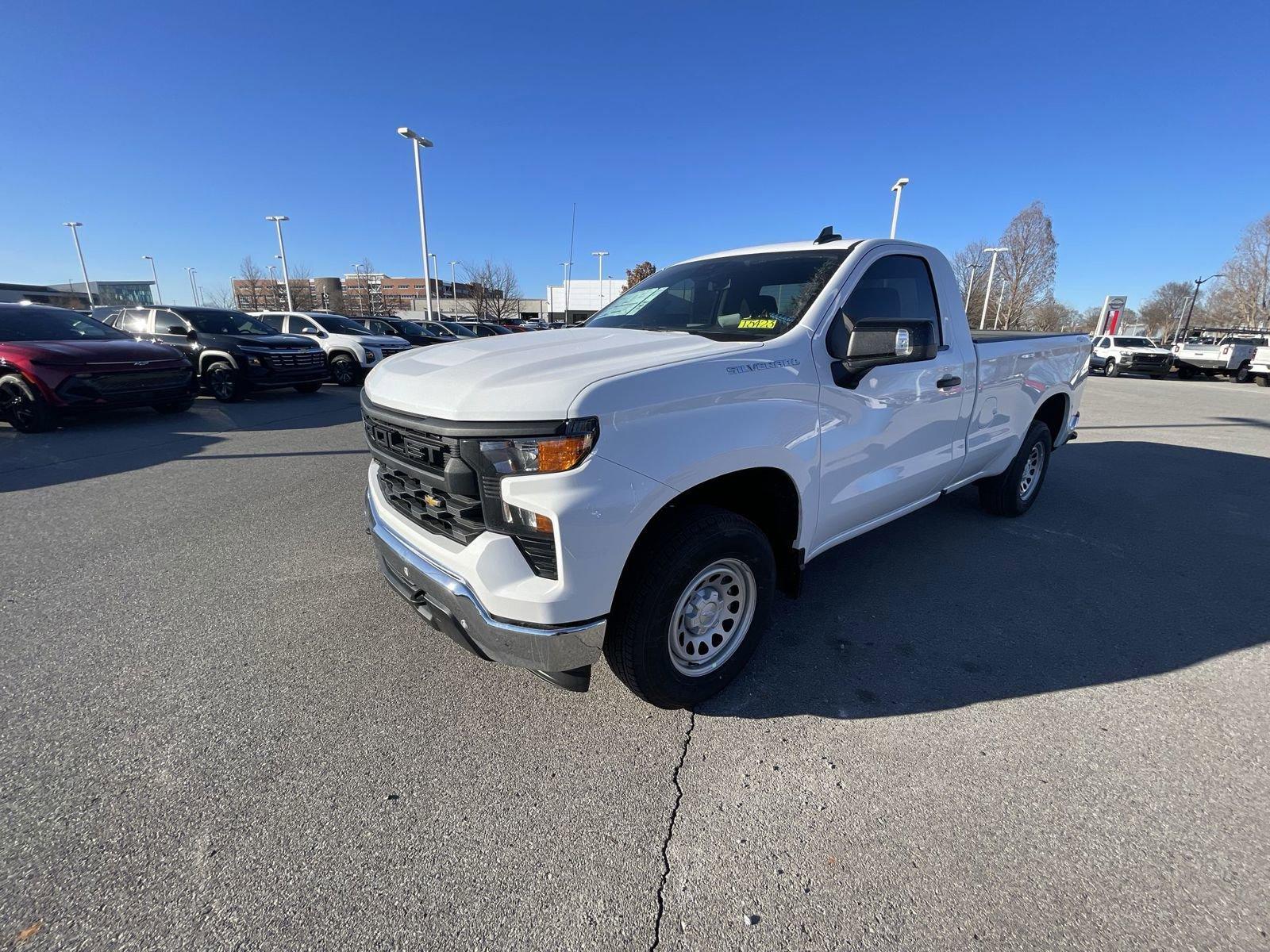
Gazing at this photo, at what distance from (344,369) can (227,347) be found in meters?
3.87

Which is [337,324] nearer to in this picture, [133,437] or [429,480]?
[133,437]

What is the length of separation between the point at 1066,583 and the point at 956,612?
Result: 1.08 m

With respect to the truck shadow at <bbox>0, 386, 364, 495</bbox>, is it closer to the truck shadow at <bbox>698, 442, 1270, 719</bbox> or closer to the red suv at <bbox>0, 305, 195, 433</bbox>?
the red suv at <bbox>0, 305, 195, 433</bbox>

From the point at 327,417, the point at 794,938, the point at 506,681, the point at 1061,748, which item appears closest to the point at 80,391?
the point at 327,417

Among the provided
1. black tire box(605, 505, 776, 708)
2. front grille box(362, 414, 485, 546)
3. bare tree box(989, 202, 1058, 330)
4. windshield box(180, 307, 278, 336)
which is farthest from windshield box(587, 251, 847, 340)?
bare tree box(989, 202, 1058, 330)

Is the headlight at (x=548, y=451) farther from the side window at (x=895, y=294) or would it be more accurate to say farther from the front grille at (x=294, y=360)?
the front grille at (x=294, y=360)

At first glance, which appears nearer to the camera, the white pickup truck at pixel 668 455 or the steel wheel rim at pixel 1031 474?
the white pickup truck at pixel 668 455

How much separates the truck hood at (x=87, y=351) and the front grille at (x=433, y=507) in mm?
7857

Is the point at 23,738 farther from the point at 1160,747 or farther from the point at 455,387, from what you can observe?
the point at 1160,747

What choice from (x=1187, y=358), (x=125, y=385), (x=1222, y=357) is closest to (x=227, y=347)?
(x=125, y=385)

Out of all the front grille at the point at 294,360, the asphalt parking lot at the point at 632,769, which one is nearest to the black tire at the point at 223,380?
the front grille at the point at 294,360

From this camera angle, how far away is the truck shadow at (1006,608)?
8.84ft

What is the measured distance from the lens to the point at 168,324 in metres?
10.9

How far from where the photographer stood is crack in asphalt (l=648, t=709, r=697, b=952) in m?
1.61
